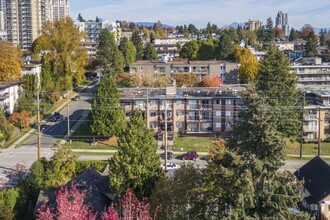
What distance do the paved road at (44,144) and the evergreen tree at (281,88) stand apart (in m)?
20.4

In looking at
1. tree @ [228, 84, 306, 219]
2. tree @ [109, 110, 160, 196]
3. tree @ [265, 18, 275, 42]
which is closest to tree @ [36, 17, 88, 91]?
tree @ [109, 110, 160, 196]

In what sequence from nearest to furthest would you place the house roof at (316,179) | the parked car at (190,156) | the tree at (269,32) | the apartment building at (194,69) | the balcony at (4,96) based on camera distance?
the house roof at (316,179), the parked car at (190,156), the balcony at (4,96), the apartment building at (194,69), the tree at (269,32)

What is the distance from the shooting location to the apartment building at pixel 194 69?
7056 cm

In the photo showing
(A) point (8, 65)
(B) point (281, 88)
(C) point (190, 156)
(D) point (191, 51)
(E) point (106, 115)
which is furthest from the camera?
(D) point (191, 51)

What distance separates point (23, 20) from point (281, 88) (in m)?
85.7

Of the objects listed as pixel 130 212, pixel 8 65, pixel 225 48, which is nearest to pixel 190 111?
pixel 8 65

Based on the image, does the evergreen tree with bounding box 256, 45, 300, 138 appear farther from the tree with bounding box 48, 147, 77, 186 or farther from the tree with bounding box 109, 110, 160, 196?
the tree with bounding box 109, 110, 160, 196

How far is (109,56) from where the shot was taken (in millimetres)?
69250

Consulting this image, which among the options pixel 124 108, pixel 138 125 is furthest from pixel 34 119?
pixel 138 125

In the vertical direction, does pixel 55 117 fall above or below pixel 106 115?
below

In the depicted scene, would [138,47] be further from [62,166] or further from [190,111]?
[62,166]

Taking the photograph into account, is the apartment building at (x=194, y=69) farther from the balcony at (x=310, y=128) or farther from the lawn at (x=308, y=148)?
the lawn at (x=308, y=148)

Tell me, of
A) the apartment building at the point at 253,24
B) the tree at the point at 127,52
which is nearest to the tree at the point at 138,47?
the tree at the point at 127,52

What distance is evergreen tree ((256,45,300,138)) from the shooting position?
4084 cm
